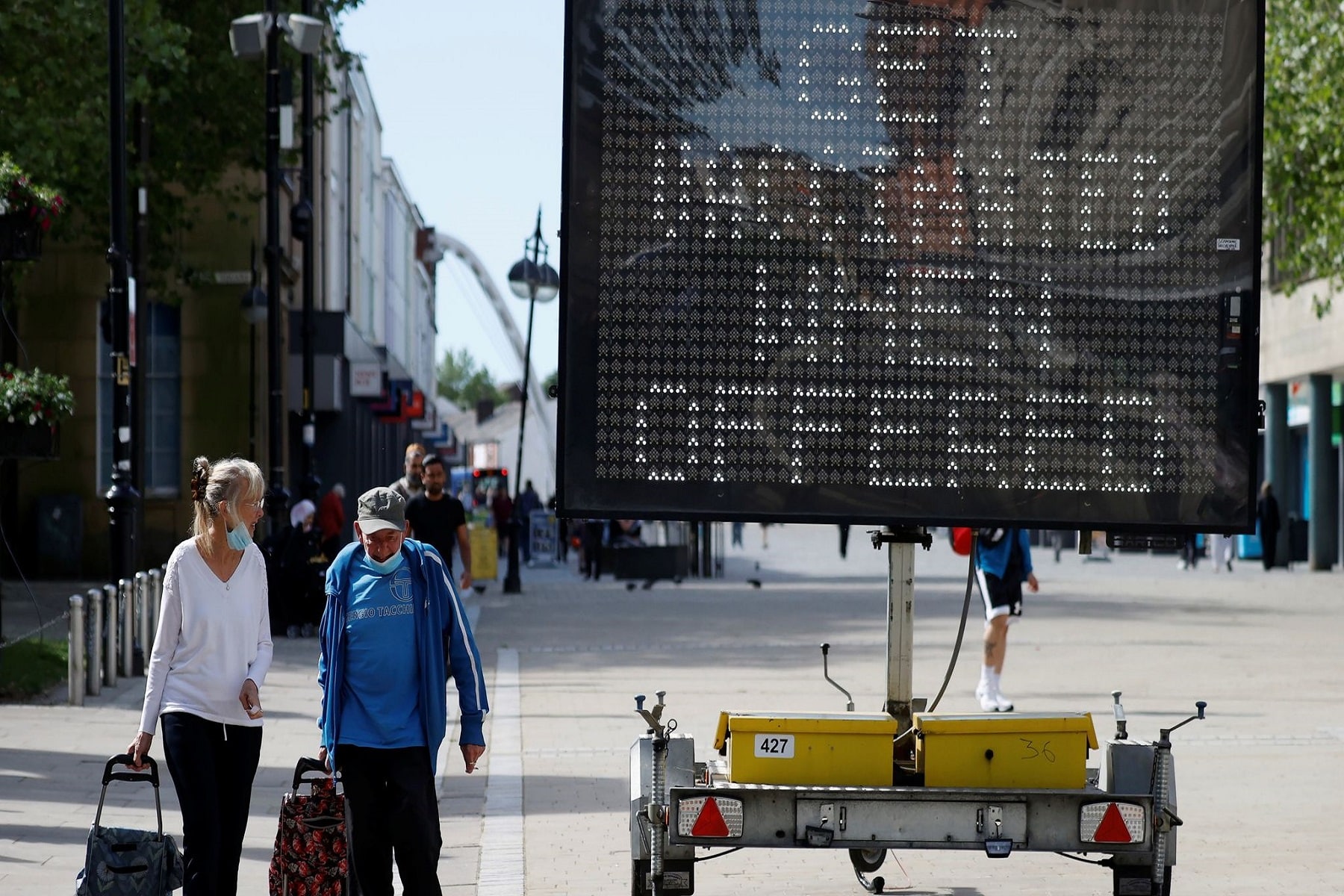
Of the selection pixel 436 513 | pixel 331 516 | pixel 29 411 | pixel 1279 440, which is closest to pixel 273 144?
pixel 331 516

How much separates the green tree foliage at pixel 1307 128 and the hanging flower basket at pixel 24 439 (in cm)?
2040

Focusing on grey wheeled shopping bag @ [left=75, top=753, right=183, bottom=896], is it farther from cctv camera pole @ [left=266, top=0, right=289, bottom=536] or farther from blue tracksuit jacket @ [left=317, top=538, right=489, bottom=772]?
cctv camera pole @ [left=266, top=0, right=289, bottom=536]

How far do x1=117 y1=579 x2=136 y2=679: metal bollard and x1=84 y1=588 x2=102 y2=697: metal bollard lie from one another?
0.77 meters

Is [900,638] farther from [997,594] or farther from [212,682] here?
[997,594]

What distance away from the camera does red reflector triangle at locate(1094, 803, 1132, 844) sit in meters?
6.61

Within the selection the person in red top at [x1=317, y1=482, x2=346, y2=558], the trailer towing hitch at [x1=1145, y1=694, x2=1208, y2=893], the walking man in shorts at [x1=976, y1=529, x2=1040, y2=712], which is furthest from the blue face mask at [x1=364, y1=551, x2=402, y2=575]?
the person in red top at [x1=317, y1=482, x2=346, y2=558]

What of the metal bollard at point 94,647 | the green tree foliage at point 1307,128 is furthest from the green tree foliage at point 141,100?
the green tree foliage at point 1307,128

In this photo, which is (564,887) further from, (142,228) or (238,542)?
(142,228)

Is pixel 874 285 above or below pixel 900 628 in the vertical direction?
above

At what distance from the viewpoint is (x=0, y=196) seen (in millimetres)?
14609

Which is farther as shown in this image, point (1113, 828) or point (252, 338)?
point (252, 338)

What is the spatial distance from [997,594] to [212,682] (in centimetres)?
814

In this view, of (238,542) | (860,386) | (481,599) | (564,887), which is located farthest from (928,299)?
(481,599)

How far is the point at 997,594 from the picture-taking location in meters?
13.9
